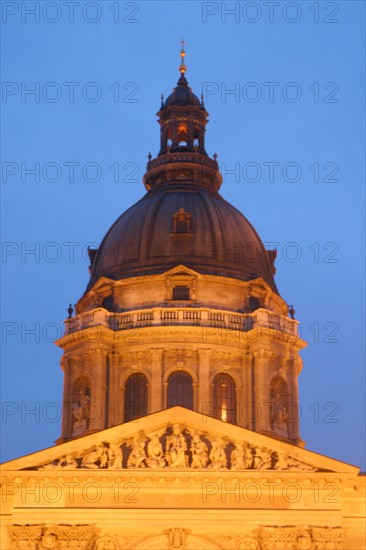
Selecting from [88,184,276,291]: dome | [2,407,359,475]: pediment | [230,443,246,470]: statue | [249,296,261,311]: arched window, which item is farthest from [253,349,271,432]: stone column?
[230,443,246,470]: statue

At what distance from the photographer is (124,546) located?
49.3 metres

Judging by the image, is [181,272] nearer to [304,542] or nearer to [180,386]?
[180,386]

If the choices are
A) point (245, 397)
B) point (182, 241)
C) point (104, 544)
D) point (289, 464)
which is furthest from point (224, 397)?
point (104, 544)

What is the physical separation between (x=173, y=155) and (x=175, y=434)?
2889 centimetres

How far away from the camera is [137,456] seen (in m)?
49.5

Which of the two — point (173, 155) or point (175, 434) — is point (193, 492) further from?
point (173, 155)

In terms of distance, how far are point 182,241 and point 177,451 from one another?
2358cm

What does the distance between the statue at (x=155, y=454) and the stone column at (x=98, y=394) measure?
16856mm

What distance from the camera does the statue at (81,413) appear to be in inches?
2670

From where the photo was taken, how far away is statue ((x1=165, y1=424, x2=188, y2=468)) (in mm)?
49312

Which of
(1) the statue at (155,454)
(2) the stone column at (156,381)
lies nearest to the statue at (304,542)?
(1) the statue at (155,454)

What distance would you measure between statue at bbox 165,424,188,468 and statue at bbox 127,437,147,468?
2.91 ft

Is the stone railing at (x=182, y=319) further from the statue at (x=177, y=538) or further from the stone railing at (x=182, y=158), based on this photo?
the statue at (x=177, y=538)

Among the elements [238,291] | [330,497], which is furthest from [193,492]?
[238,291]
